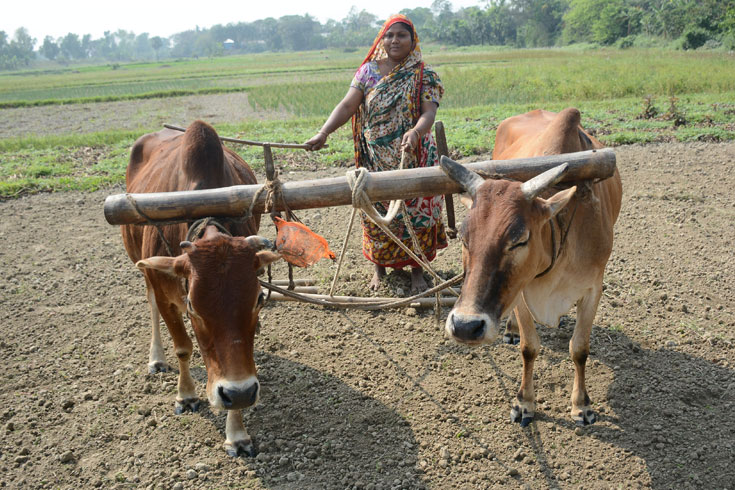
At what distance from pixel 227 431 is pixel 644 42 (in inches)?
1918

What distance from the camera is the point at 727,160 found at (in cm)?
838

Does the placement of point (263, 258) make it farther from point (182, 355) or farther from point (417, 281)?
point (417, 281)

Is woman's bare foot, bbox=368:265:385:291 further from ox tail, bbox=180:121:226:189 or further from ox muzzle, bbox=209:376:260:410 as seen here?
ox muzzle, bbox=209:376:260:410

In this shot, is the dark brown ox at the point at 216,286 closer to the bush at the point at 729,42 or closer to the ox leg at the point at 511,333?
the ox leg at the point at 511,333

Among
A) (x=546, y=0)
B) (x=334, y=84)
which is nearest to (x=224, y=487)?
(x=334, y=84)

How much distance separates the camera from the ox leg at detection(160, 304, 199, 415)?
356 centimetres

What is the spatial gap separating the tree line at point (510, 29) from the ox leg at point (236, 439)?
33.0 metres

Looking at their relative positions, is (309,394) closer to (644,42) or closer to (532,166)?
(532,166)

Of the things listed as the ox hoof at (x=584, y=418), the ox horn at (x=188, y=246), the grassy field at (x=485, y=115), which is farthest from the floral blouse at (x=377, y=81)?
the grassy field at (x=485, y=115)

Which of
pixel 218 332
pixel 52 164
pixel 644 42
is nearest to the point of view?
pixel 218 332

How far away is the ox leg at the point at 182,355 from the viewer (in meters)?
3.56

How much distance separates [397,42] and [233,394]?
3055 mm

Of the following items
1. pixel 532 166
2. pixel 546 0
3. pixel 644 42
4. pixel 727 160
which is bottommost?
pixel 727 160

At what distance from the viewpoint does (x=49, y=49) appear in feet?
471
